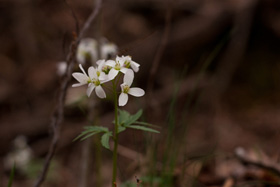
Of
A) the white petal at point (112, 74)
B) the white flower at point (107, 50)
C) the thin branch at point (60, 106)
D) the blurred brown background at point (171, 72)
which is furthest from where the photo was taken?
the blurred brown background at point (171, 72)

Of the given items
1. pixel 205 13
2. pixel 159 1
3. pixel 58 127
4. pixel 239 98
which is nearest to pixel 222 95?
pixel 239 98

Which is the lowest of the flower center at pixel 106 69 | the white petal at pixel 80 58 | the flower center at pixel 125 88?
the flower center at pixel 125 88

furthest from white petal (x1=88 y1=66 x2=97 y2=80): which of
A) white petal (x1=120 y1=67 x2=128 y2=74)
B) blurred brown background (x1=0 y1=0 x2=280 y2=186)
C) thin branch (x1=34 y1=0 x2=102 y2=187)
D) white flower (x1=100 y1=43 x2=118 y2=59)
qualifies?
blurred brown background (x1=0 y1=0 x2=280 y2=186)

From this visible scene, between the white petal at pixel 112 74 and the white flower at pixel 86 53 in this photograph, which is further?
the white flower at pixel 86 53

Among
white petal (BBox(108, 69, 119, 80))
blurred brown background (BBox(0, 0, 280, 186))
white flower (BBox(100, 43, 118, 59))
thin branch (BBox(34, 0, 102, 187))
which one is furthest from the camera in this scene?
blurred brown background (BBox(0, 0, 280, 186))

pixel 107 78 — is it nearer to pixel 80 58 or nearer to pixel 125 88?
pixel 125 88

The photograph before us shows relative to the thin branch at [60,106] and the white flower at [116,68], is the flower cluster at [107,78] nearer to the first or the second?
the white flower at [116,68]

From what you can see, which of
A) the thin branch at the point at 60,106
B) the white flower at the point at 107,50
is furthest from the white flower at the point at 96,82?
the white flower at the point at 107,50

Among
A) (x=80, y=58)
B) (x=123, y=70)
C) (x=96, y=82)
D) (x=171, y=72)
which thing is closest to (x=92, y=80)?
(x=96, y=82)

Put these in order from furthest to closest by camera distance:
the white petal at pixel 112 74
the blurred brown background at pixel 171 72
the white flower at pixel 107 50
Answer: the blurred brown background at pixel 171 72 → the white flower at pixel 107 50 → the white petal at pixel 112 74

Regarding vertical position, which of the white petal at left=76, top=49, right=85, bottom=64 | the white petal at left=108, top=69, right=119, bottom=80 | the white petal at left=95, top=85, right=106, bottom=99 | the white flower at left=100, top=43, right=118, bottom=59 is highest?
the white flower at left=100, top=43, right=118, bottom=59

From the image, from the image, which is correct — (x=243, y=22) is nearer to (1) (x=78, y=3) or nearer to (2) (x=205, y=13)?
(2) (x=205, y=13)

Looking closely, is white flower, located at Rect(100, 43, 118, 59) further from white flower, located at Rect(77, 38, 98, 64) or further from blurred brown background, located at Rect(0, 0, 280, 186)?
blurred brown background, located at Rect(0, 0, 280, 186)
